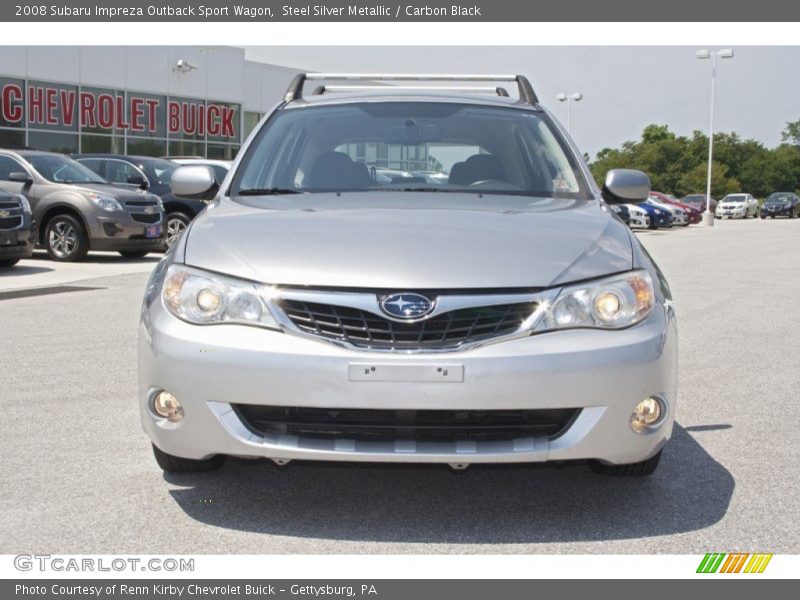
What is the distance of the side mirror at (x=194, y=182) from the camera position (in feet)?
16.7

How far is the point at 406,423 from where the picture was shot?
12.0 feet

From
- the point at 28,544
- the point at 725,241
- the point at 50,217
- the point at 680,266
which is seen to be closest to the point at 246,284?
the point at 28,544

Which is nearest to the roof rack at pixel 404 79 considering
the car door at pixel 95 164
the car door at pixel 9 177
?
the car door at pixel 9 177

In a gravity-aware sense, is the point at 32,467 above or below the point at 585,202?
below

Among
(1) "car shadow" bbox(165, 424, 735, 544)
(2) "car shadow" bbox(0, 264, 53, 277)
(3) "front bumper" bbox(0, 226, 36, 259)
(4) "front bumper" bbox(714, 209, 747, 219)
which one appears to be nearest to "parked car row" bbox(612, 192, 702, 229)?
(4) "front bumper" bbox(714, 209, 747, 219)

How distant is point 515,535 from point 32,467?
212 cm

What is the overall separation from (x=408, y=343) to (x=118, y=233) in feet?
43.1

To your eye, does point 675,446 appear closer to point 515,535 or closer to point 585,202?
point 585,202

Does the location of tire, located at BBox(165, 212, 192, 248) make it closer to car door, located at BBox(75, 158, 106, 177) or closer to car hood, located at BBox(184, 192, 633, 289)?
car door, located at BBox(75, 158, 106, 177)

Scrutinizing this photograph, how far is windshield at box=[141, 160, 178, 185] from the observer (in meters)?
18.4

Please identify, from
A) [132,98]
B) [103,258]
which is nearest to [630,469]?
[103,258]

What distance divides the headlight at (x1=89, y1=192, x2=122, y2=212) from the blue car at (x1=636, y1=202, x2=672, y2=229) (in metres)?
25.1

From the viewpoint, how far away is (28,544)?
3672 mm
